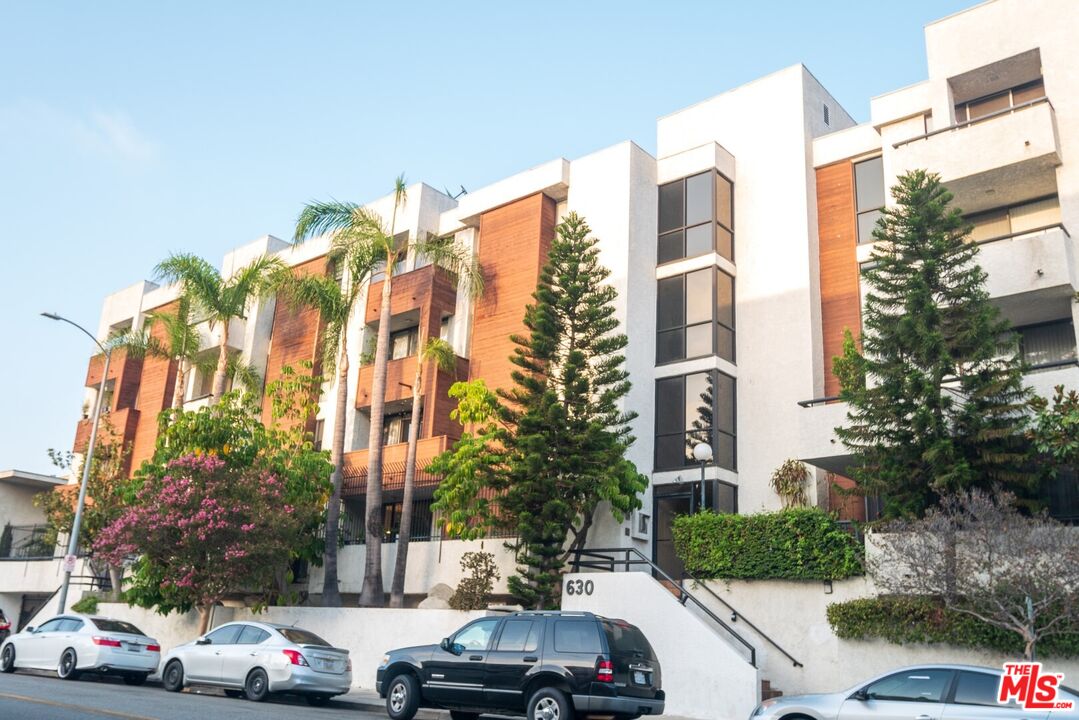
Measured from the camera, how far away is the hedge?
15758 millimetres

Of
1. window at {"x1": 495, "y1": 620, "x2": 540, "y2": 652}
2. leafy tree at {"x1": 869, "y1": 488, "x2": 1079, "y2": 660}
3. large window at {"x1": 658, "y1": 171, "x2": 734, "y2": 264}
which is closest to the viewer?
leafy tree at {"x1": 869, "y1": 488, "x2": 1079, "y2": 660}

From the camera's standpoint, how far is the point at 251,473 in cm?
2514

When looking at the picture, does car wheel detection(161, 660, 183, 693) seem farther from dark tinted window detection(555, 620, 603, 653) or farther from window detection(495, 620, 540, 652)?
dark tinted window detection(555, 620, 603, 653)

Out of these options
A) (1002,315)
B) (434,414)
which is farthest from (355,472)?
(1002,315)

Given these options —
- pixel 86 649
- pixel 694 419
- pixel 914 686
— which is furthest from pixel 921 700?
pixel 86 649

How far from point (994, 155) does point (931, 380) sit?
7226 mm

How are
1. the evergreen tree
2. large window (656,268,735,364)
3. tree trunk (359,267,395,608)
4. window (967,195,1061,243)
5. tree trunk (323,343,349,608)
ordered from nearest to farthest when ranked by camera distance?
the evergreen tree
window (967,195,1061,243)
tree trunk (359,267,395,608)
large window (656,268,735,364)
tree trunk (323,343,349,608)

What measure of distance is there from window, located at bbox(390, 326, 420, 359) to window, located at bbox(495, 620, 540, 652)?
18.5 meters

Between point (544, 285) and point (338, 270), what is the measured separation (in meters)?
10.1

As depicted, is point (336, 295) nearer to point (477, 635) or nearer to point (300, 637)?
point (300, 637)

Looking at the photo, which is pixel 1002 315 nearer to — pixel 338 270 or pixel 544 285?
pixel 544 285

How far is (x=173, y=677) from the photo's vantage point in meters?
19.8

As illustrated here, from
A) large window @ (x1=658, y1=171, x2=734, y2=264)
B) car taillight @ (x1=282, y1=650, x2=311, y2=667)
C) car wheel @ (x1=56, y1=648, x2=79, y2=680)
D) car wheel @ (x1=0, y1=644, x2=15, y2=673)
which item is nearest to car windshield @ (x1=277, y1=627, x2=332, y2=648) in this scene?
car taillight @ (x1=282, y1=650, x2=311, y2=667)

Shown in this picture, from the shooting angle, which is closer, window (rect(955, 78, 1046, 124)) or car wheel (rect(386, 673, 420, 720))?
car wheel (rect(386, 673, 420, 720))
